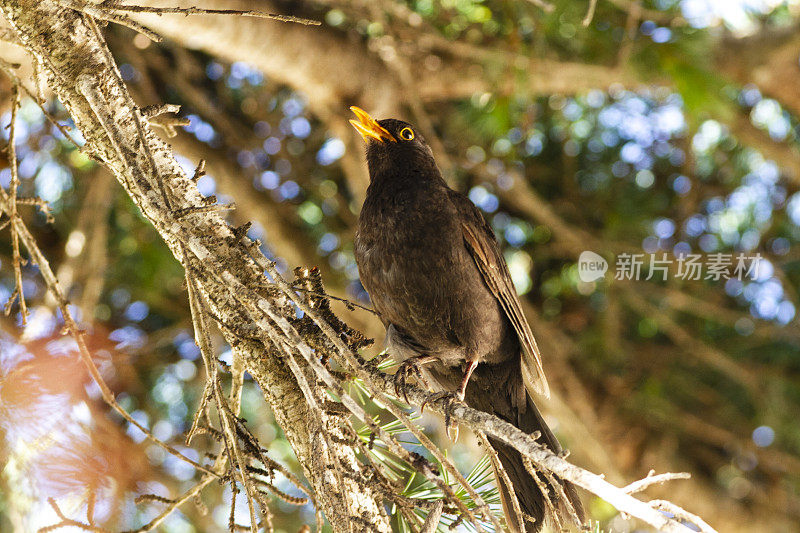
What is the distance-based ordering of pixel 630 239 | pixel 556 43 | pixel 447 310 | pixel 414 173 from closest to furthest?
pixel 447 310 → pixel 414 173 → pixel 556 43 → pixel 630 239

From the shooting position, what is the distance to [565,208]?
6.04m

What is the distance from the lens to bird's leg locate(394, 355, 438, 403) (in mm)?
2628

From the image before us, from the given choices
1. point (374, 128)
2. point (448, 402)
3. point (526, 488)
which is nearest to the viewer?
point (448, 402)

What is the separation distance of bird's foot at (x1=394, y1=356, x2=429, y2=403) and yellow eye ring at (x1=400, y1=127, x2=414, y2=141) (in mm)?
1140

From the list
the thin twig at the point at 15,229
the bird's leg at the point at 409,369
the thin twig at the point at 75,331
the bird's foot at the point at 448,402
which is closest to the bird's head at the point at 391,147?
the bird's leg at the point at 409,369

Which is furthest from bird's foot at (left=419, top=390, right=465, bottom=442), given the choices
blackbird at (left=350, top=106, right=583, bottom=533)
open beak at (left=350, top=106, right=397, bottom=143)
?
open beak at (left=350, top=106, right=397, bottom=143)

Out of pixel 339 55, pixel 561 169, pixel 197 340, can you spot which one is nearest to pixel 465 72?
pixel 339 55

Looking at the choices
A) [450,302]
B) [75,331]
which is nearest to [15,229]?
[75,331]

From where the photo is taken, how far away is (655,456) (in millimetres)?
Result: 6480

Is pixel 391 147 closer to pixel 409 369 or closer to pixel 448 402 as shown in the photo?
pixel 409 369

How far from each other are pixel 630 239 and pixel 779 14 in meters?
2.39

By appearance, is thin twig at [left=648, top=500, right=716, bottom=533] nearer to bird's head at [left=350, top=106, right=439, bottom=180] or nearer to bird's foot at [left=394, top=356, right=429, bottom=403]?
bird's foot at [left=394, top=356, right=429, bottom=403]

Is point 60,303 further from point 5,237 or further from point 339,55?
point 5,237

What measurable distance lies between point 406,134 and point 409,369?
1.23m
